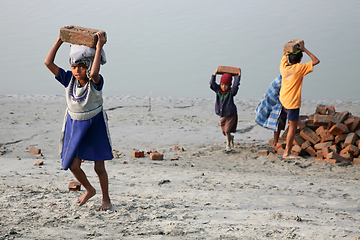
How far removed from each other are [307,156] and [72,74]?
5109 millimetres

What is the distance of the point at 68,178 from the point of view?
5.29m

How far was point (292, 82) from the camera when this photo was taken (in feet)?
21.7

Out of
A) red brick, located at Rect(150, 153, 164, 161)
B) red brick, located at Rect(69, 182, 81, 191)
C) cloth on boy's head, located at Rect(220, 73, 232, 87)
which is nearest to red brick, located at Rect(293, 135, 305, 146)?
cloth on boy's head, located at Rect(220, 73, 232, 87)

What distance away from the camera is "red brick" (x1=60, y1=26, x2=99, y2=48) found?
11.6ft

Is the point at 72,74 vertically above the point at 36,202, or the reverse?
the point at 72,74

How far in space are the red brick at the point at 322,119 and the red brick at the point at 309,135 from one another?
0.22 meters

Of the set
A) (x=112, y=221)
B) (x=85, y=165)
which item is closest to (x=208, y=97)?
(x=85, y=165)

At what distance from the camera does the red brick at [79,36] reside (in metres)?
3.55

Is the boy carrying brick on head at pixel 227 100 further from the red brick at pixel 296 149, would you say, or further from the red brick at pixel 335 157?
the red brick at pixel 335 157

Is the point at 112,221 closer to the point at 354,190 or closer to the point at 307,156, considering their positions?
the point at 354,190

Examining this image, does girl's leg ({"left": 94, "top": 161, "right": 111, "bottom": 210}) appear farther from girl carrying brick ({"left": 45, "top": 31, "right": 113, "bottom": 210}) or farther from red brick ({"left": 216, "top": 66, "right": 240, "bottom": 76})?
red brick ({"left": 216, "top": 66, "right": 240, "bottom": 76})

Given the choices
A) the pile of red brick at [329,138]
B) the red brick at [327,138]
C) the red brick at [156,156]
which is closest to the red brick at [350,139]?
the pile of red brick at [329,138]

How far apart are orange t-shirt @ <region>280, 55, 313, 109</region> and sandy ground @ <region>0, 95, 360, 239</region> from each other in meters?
1.09

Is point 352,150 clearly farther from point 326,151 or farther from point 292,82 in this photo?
point 292,82
